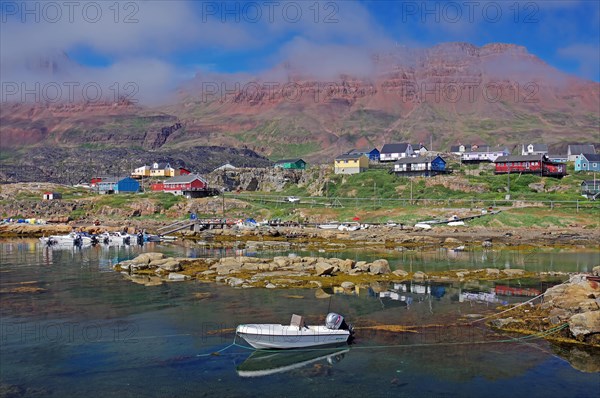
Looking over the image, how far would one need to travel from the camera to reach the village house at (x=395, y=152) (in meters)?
143

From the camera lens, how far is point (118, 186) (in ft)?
455

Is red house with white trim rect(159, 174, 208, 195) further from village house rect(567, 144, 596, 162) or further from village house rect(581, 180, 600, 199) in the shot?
village house rect(567, 144, 596, 162)

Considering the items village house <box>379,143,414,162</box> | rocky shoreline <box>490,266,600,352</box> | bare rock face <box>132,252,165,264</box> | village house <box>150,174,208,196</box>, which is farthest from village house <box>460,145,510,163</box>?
rocky shoreline <box>490,266,600,352</box>

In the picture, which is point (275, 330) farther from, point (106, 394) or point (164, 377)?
point (106, 394)

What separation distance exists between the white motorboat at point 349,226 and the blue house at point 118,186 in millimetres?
73388

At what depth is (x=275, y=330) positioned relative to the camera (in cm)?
2702

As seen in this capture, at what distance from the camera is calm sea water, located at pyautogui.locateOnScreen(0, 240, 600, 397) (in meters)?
22.8

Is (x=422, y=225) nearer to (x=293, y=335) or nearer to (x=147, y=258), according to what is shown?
(x=147, y=258)

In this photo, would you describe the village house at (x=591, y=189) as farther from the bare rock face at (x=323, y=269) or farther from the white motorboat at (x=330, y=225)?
the bare rock face at (x=323, y=269)

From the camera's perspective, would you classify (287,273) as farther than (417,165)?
No

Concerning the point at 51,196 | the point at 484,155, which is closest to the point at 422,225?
the point at 484,155

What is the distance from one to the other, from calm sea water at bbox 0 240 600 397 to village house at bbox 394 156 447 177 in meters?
76.7

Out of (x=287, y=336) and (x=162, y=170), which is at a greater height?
(x=162, y=170)

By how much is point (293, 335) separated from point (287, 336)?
0.30 meters
